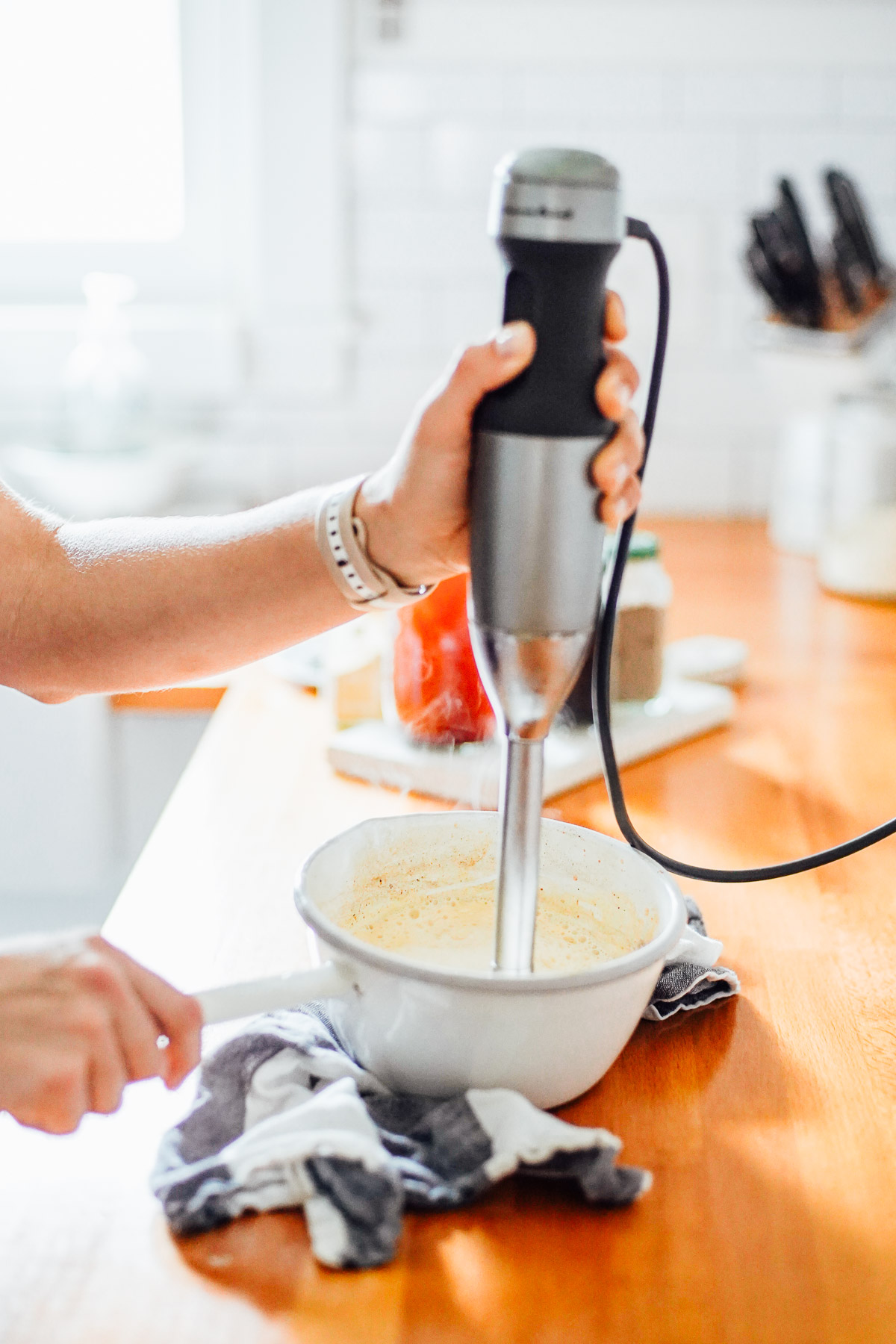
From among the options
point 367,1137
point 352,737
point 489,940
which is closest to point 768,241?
point 352,737

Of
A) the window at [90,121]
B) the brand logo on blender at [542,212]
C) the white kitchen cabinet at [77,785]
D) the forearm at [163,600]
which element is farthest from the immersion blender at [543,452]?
the window at [90,121]

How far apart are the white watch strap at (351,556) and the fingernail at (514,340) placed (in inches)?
9.5

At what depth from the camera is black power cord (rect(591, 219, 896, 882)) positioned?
726mm

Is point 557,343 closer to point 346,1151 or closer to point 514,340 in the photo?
point 514,340

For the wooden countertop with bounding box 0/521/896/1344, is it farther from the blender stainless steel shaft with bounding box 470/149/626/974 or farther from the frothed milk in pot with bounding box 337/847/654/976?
the blender stainless steel shaft with bounding box 470/149/626/974

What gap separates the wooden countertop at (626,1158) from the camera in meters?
0.52

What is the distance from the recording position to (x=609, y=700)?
2.84 ft

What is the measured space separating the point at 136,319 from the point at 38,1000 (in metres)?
1.67

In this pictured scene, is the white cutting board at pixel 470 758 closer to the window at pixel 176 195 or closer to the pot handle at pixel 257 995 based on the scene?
the pot handle at pixel 257 995

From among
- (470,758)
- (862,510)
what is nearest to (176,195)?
(862,510)

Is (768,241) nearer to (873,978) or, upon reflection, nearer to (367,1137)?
(873,978)

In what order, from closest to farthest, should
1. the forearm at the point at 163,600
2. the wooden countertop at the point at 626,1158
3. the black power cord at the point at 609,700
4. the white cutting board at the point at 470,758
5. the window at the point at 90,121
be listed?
the wooden countertop at the point at 626,1158 < the black power cord at the point at 609,700 < the forearm at the point at 163,600 < the white cutting board at the point at 470,758 < the window at the point at 90,121

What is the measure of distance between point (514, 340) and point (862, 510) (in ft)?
4.06

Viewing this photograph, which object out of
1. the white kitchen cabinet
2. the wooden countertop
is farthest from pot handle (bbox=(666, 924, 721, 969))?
the white kitchen cabinet
